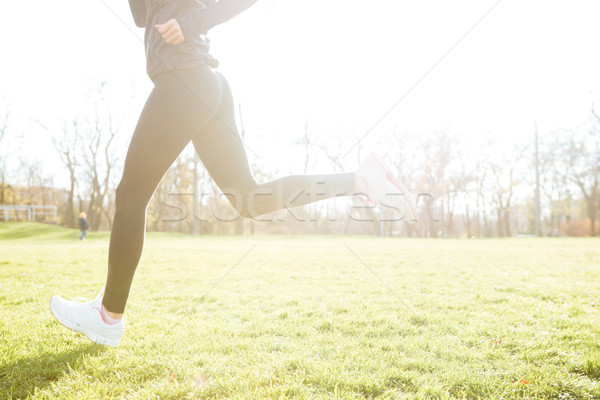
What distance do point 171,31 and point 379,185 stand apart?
1.30 m

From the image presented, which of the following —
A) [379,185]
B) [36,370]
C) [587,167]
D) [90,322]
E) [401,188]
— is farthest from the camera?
[587,167]

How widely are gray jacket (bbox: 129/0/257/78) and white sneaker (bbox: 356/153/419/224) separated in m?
1.00

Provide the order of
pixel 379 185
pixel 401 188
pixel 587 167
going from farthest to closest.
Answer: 1. pixel 587 167
2. pixel 401 188
3. pixel 379 185

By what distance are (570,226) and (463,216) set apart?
37.3 feet

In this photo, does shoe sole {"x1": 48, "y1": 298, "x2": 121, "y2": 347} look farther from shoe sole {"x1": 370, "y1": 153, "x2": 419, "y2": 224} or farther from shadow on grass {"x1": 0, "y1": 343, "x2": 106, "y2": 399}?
shoe sole {"x1": 370, "y1": 153, "x2": 419, "y2": 224}

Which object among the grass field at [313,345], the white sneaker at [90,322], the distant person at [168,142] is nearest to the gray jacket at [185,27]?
the distant person at [168,142]

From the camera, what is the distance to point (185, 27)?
5.78ft

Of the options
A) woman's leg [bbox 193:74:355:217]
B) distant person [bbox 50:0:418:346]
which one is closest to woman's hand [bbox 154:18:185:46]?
distant person [bbox 50:0:418:346]

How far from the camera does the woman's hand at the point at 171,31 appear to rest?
5.73 feet

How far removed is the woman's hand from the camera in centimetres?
175

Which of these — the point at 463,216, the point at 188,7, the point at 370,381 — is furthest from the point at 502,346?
the point at 463,216

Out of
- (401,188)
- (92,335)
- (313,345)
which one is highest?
(401,188)

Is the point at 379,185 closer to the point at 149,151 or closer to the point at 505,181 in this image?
the point at 149,151

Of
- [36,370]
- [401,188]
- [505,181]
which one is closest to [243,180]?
[401,188]
